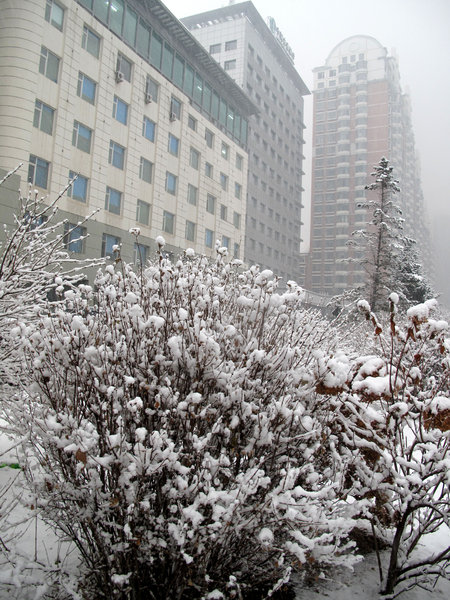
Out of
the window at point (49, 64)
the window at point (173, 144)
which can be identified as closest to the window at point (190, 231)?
the window at point (173, 144)

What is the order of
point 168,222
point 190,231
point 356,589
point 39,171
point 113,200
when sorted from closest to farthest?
point 356,589 < point 39,171 < point 113,200 < point 168,222 < point 190,231

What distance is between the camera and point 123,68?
27.5 metres

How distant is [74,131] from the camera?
23.8 meters

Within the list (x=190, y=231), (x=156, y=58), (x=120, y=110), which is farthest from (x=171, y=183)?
(x=156, y=58)

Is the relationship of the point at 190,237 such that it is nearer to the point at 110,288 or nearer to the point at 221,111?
the point at 221,111

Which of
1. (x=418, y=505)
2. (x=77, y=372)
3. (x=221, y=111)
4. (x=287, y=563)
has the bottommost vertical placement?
(x=287, y=563)

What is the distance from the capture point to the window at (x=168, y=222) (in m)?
31.0

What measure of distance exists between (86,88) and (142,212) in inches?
296

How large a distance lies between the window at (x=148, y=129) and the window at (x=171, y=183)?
259 cm

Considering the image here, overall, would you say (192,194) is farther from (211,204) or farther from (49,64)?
(49,64)

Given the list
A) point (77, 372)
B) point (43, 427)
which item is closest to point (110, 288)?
point (77, 372)

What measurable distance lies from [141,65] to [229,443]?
30.2 metres

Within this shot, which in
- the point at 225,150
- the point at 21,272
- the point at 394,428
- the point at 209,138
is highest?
the point at 225,150

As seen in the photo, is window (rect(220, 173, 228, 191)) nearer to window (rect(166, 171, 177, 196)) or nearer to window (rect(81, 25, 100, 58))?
window (rect(166, 171, 177, 196))
